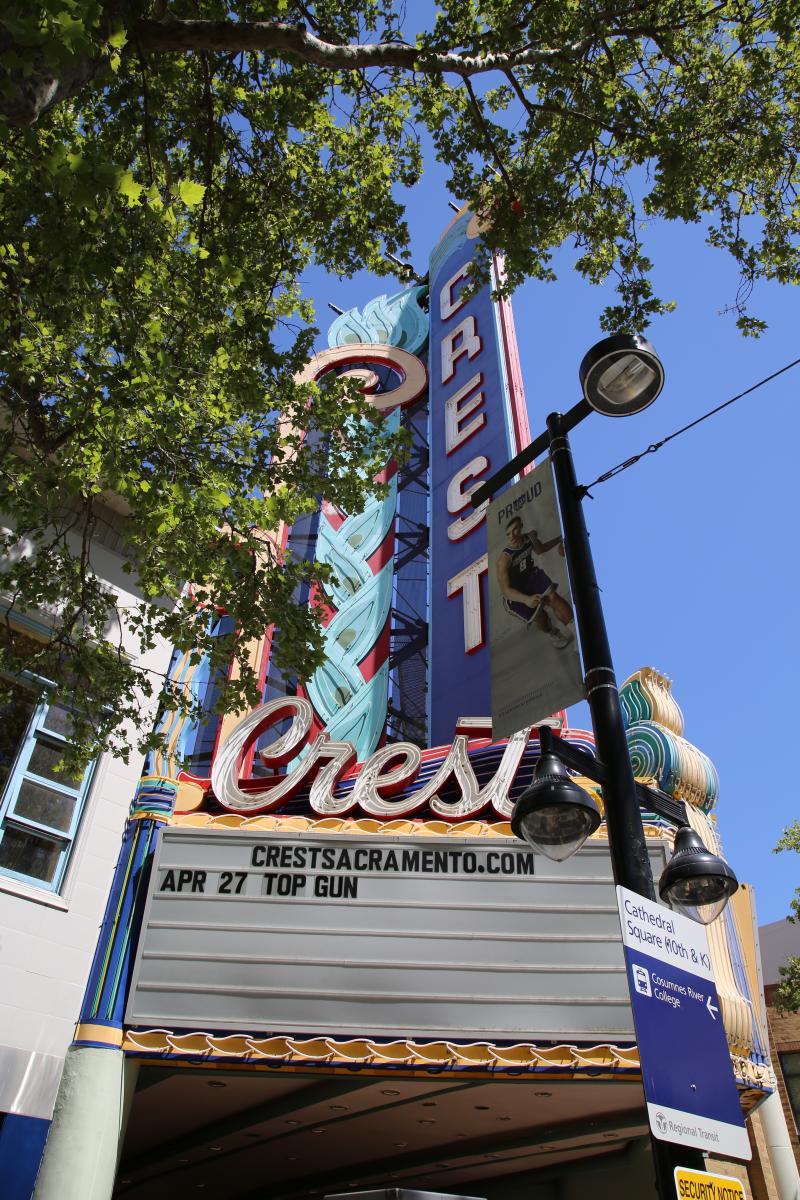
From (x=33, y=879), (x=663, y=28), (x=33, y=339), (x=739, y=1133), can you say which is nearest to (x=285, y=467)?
(x=33, y=339)

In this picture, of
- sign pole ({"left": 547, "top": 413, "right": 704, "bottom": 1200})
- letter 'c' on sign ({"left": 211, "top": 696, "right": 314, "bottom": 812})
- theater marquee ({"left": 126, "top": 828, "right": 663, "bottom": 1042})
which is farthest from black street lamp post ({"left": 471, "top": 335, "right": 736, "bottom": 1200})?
letter 'c' on sign ({"left": 211, "top": 696, "right": 314, "bottom": 812})

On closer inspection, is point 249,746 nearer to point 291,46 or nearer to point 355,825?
point 355,825

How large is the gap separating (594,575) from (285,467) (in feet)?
20.3

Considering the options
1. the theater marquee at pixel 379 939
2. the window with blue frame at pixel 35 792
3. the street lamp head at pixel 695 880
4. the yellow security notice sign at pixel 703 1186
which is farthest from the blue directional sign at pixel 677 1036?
the window with blue frame at pixel 35 792

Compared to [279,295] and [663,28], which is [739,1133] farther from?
[279,295]

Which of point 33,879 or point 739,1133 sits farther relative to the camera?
point 33,879

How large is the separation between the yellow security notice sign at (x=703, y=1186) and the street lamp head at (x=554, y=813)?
5.29 ft

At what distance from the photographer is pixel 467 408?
68.4 feet

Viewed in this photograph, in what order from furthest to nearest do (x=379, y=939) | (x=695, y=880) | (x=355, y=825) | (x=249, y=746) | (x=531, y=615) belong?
(x=249, y=746) < (x=355, y=825) < (x=379, y=939) < (x=531, y=615) < (x=695, y=880)

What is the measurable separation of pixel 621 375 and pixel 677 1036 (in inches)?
158

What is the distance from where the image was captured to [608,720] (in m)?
4.75

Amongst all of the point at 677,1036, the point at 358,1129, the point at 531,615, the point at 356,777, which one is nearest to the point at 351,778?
the point at 356,777

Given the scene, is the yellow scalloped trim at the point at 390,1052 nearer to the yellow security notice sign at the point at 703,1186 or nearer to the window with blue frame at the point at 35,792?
the window with blue frame at the point at 35,792

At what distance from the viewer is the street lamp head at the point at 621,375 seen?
5738 millimetres
